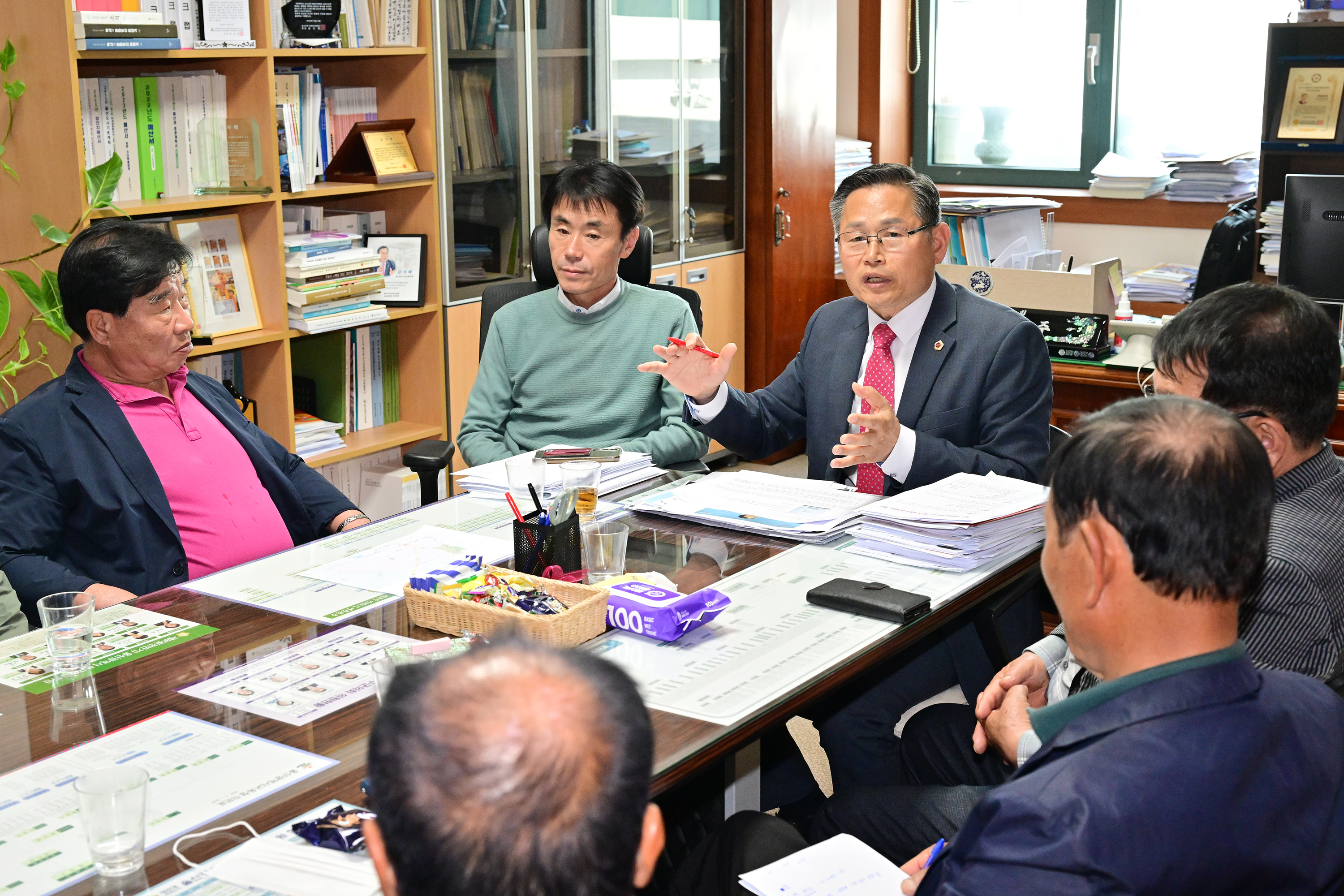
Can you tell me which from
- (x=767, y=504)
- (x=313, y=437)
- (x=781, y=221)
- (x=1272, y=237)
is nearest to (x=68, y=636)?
(x=767, y=504)

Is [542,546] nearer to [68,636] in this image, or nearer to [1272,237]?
[68,636]

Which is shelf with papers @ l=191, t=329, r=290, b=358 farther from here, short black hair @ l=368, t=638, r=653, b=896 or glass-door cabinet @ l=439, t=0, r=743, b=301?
short black hair @ l=368, t=638, r=653, b=896

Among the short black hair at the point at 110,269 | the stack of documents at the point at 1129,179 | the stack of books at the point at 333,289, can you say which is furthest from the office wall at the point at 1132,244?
the short black hair at the point at 110,269

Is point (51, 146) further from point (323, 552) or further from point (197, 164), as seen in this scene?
point (323, 552)

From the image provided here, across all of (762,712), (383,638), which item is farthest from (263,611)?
(762,712)

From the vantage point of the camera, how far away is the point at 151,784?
1.35 meters

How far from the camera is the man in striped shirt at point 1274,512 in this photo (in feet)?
5.00

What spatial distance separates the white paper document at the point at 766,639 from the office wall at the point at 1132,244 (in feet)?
11.8

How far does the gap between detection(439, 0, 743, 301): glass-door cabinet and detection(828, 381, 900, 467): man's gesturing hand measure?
2.10m

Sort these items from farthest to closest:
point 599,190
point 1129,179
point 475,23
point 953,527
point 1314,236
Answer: point 1129,179
point 475,23
point 1314,236
point 599,190
point 953,527

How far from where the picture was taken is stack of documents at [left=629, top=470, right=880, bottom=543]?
7.24ft

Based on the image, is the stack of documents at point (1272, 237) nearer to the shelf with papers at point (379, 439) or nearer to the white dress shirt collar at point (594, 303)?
the white dress shirt collar at point (594, 303)

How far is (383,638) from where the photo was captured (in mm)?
1762

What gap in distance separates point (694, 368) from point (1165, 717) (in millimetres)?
1606
